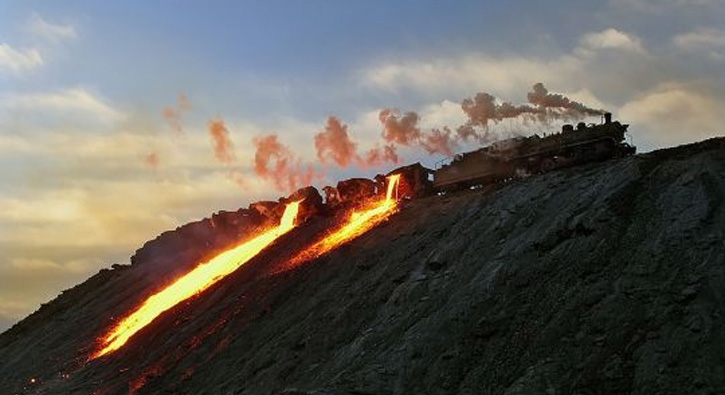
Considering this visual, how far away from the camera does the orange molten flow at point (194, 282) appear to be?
42.9 metres

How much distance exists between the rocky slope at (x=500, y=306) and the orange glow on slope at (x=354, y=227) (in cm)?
187

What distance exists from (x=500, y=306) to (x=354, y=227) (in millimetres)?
19496

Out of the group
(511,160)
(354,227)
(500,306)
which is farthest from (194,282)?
(500,306)

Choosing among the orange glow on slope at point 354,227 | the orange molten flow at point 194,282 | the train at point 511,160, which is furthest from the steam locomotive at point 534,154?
the orange molten flow at point 194,282

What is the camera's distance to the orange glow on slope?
3747 cm

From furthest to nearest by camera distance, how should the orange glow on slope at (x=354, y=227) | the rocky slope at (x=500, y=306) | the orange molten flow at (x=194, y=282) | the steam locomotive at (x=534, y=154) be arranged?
the orange molten flow at (x=194, y=282) < the orange glow on slope at (x=354, y=227) < the steam locomotive at (x=534, y=154) < the rocky slope at (x=500, y=306)

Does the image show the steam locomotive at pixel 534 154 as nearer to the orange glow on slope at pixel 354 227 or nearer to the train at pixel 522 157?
the train at pixel 522 157

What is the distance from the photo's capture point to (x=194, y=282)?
4906 cm

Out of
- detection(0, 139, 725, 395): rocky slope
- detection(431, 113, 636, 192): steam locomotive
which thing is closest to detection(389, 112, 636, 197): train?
detection(431, 113, 636, 192): steam locomotive

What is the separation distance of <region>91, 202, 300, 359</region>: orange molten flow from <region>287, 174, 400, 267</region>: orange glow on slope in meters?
7.19

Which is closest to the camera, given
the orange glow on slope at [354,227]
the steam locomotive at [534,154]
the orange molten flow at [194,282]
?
the steam locomotive at [534,154]

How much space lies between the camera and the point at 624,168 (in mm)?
25312

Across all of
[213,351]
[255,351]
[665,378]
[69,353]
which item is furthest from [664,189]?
[69,353]

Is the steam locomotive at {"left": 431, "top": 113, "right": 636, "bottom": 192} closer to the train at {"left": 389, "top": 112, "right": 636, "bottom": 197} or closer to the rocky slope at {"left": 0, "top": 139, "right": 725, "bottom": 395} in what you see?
the train at {"left": 389, "top": 112, "right": 636, "bottom": 197}
